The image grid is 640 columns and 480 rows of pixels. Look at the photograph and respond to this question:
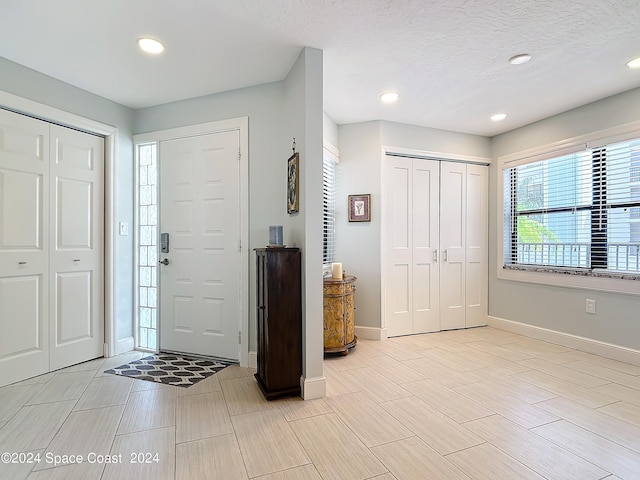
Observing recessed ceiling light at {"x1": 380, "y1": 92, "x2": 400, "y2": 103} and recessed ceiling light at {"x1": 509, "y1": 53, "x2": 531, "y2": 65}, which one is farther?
recessed ceiling light at {"x1": 380, "y1": 92, "x2": 400, "y2": 103}

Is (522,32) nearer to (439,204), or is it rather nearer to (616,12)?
(616,12)

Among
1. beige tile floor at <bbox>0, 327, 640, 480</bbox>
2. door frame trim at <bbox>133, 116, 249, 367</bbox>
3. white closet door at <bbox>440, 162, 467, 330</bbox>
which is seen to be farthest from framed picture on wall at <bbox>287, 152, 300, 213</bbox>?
white closet door at <bbox>440, 162, 467, 330</bbox>

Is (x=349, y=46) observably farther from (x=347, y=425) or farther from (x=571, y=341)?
(x=571, y=341)

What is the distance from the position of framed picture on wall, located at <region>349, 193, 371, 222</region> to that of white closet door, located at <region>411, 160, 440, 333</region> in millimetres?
629

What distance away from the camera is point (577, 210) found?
3.53 m

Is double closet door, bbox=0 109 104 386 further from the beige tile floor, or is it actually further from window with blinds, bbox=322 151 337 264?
window with blinds, bbox=322 151 337 264

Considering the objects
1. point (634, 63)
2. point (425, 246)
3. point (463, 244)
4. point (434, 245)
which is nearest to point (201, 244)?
point (425, 246)

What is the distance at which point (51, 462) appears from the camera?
1.70 m

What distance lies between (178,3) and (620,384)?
13.6 feet

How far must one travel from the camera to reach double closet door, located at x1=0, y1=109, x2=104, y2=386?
261 cm

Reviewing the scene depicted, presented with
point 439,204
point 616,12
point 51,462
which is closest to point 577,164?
point 439,204

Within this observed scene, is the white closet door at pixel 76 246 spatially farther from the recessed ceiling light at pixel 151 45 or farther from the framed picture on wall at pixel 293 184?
the framed picture on wall at pixel 293 184

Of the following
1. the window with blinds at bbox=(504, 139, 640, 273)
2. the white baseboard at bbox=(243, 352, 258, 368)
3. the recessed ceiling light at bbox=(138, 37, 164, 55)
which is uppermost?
the recessed ceiling light at bbox=(138, 37, 164, 55)

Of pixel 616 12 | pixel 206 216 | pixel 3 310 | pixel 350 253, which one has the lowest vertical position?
pixel 3 310
